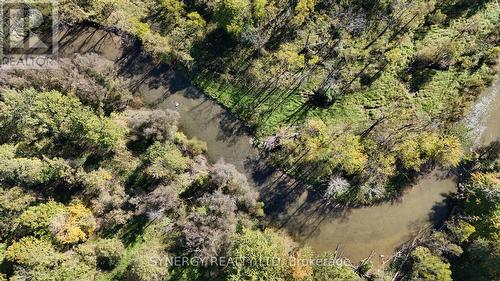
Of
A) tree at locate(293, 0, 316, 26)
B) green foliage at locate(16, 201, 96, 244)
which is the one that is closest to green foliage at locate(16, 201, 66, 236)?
green foliage at locate(16, 201, 96, 244)

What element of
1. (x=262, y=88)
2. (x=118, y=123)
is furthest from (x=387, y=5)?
(x=118, y=123)

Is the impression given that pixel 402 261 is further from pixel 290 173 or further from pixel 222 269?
pixel 222 269

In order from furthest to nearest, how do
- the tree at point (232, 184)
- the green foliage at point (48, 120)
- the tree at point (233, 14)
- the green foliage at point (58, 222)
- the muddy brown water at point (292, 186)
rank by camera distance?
the tree at point (233, 14)
the muddy brown water at point (292, 186)
the tree at point (232, 184)
the green foliage at point (48, 120)
the green foliage at point (58, 222)

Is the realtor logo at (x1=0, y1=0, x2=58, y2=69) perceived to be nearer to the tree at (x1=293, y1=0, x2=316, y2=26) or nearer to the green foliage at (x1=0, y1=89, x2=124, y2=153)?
the green foliage at (x1=0, y1=89, x2=124, y2=153)

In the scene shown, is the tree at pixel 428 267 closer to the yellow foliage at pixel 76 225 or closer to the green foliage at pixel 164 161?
the green foliage at pixel 164 161

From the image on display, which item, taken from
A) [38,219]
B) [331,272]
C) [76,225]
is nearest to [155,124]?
[76,225]

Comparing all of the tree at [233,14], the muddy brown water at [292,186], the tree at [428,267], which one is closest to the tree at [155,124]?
the muddy brown water at [292,186]
